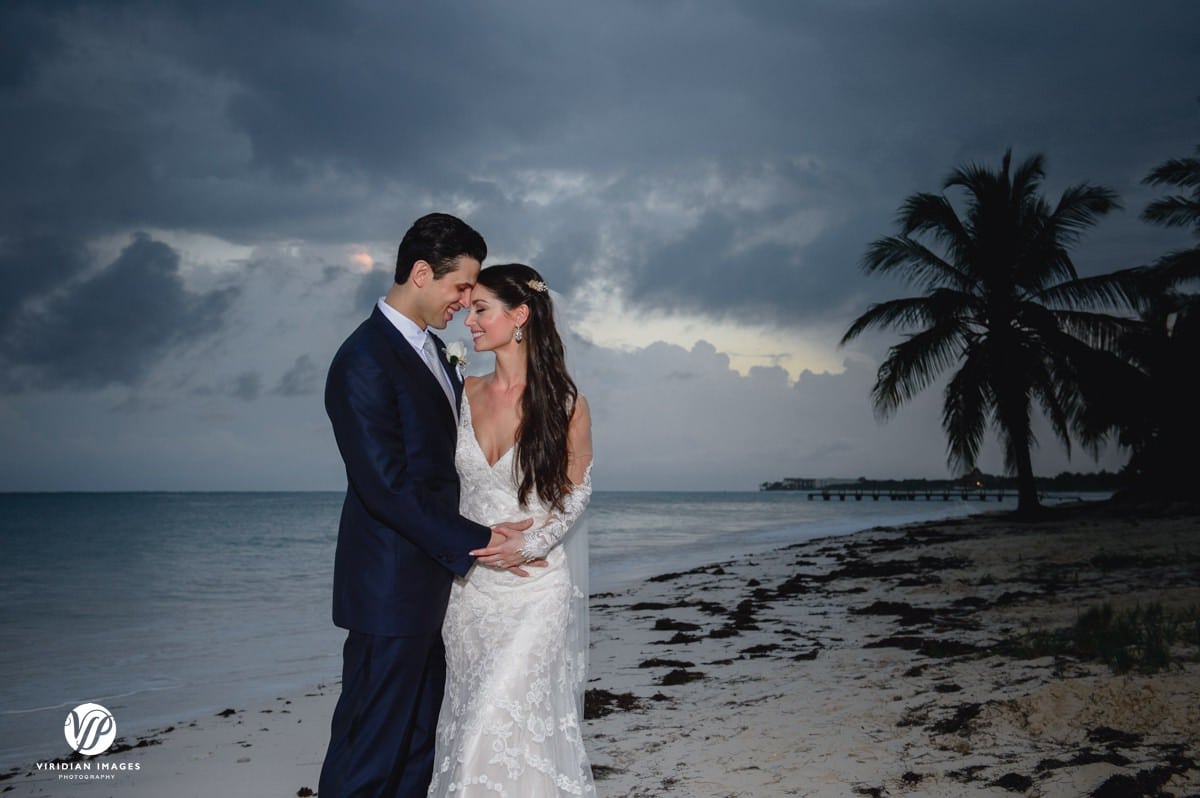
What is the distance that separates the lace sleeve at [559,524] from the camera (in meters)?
3.08

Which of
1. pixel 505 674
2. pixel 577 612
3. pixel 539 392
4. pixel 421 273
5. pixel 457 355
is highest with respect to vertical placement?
pixel 421 273

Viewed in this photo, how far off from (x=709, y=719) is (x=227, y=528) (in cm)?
4146

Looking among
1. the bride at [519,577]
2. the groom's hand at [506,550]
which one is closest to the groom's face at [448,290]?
the bride at [519,577]

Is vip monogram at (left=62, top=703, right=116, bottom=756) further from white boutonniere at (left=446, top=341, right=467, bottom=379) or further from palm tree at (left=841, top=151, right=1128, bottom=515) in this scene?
palm tree at (left=841, top=151, right=1128, bottom=515)

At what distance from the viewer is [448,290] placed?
125 inches

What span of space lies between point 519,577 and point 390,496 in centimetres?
63

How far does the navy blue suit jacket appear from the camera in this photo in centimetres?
283

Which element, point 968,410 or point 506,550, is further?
point 968,410

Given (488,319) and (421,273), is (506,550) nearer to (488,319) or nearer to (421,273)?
(488,319)

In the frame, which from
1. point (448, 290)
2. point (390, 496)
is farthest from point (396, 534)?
point (448, 290)

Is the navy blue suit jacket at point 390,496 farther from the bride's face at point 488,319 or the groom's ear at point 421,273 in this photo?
the bride's face at point 488,319

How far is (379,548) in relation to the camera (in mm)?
2906

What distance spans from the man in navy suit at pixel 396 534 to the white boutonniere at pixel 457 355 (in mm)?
316

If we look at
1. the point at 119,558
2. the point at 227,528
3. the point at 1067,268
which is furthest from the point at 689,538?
the point at 227,528
